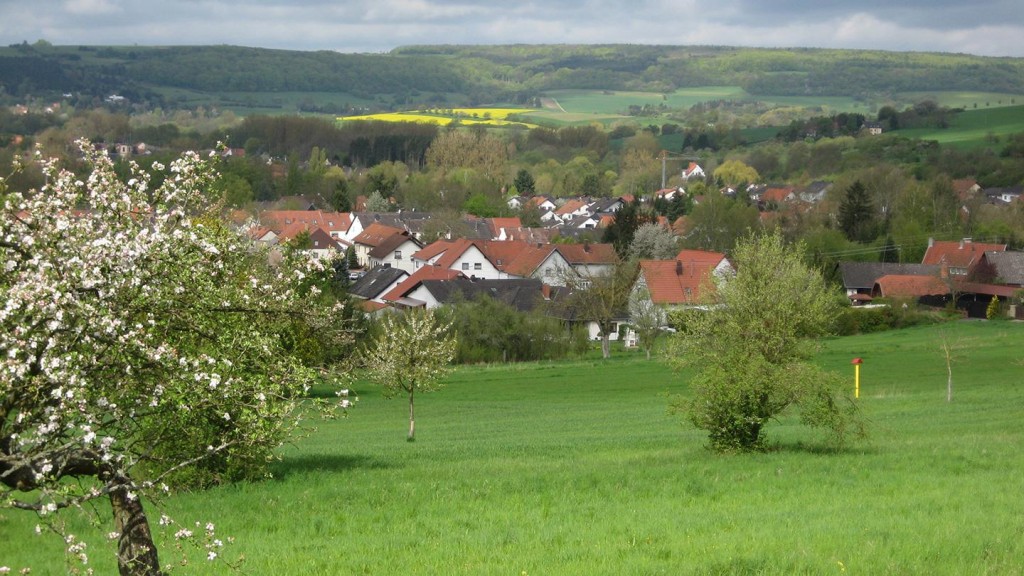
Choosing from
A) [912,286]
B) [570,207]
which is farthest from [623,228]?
[570,207]

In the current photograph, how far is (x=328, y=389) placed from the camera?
5128cm

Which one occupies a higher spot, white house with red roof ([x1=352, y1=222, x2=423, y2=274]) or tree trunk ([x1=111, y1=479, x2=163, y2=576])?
tree trunk ([x1=111, y1=479, x2=163, y2=576])

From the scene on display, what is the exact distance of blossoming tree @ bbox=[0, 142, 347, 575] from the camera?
7973 mm

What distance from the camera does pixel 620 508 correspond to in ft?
55.7

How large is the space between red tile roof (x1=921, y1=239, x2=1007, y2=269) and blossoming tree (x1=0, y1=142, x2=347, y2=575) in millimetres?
92629

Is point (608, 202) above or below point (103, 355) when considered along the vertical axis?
below

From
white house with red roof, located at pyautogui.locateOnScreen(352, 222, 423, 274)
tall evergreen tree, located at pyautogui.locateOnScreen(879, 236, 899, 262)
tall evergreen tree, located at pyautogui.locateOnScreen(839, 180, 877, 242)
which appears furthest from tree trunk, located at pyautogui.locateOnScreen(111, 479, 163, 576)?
tall evergreen tree, located at pyautogui.locateOnScreen(839, 180, 877, 242)

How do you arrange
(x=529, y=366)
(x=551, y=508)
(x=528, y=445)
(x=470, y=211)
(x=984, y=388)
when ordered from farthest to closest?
(x=470, y=211), (x=529, y=366), (x=984, y=388), (x=528, y=445), (x=551, y=508)

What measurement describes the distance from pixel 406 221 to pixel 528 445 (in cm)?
11013

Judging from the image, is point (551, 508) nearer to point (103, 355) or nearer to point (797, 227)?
point (103, 355)

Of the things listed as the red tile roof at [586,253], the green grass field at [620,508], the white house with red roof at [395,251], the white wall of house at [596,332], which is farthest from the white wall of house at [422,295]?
the green grass field at [620,508]

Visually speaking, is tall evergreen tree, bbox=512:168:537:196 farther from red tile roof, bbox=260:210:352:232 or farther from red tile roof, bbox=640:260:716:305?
red tile roof, bbox=640:260:716:305

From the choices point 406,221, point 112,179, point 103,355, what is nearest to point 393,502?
point 112,179

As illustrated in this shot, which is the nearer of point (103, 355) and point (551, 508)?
point (103, 355)
